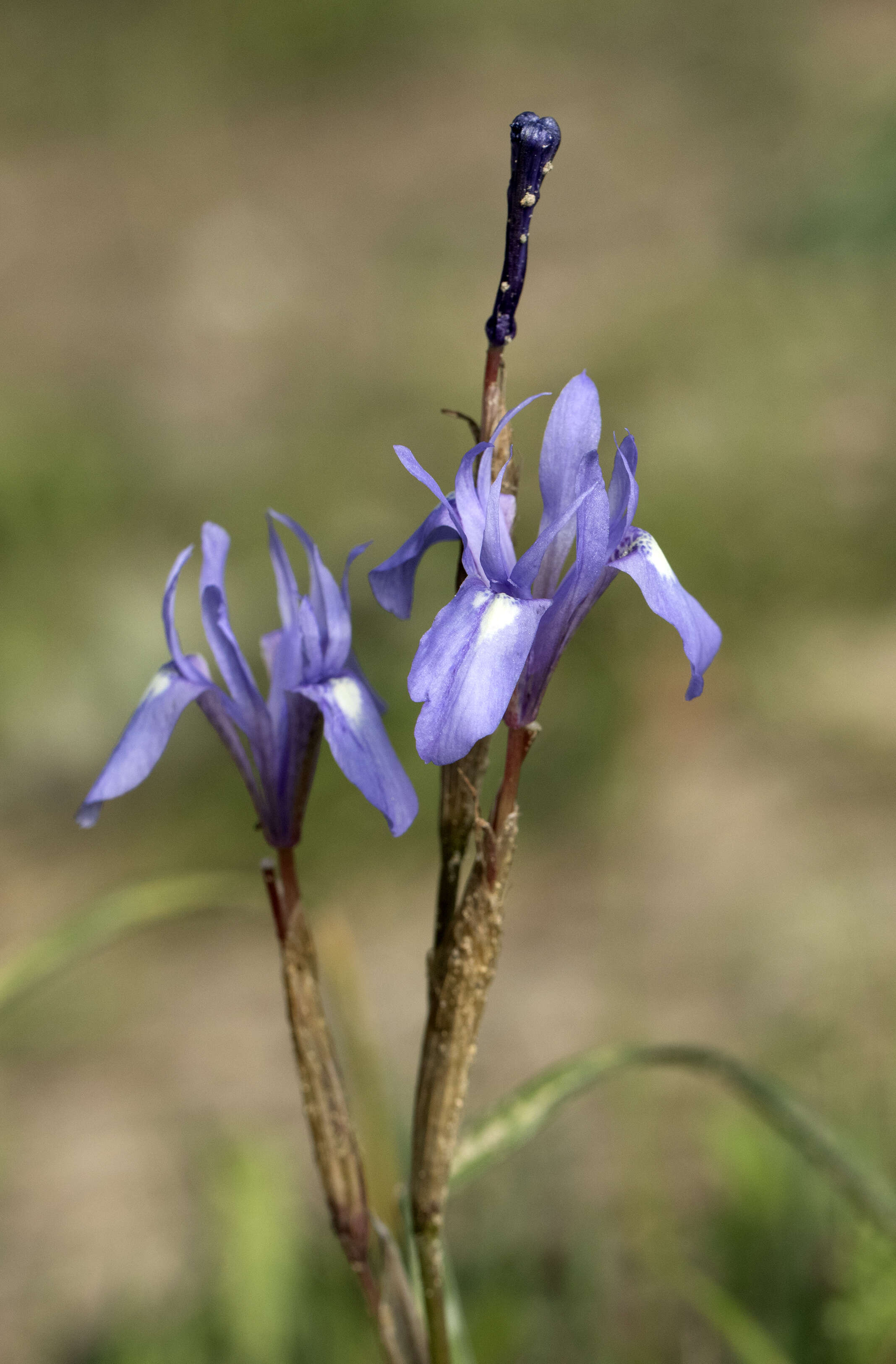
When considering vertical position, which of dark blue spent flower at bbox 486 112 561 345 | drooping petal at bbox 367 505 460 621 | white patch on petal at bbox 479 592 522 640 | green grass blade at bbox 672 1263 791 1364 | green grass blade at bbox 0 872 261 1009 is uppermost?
dark blue spent flower at bbox 486 112 561 345

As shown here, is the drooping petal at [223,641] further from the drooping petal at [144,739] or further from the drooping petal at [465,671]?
the drooping petal at [465,671]

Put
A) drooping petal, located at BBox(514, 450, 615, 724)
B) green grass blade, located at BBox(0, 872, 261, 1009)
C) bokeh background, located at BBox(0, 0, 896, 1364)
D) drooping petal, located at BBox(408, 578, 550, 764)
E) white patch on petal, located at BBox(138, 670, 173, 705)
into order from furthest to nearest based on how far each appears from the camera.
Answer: bokeh background, located at BBox(0, 0, 896, 1364) < green grass blade, located at BBox(0, 872, 261, 1009) < white patch on petal, located at BBox(138, 670, 173, 705) < drooping petal, located at BBox(514, 450, 615, 724) < drooping petal, located at BBox(408, 578, 550, 764)

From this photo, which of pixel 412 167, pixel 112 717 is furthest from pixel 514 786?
pixel 412 167

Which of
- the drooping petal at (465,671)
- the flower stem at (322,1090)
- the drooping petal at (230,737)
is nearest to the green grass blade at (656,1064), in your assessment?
the flower stem at (322,1090)

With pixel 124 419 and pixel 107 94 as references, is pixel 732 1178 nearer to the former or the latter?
pixel 124 419

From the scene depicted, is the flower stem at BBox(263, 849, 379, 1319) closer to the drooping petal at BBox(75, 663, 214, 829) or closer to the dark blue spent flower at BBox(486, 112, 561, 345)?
the drooping petal at BBox(75, 663, 214, 829)

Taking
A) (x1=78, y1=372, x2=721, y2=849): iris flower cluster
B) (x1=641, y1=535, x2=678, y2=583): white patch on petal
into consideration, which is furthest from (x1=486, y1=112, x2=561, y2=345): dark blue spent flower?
(x1=641, y1=535, x2=678, y2=583): white patch on petal

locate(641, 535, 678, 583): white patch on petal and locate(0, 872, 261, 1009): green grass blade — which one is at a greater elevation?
locate(641, 535, 678, 583): white patch on petal

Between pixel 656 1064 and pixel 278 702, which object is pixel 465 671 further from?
pixel 656 1064
